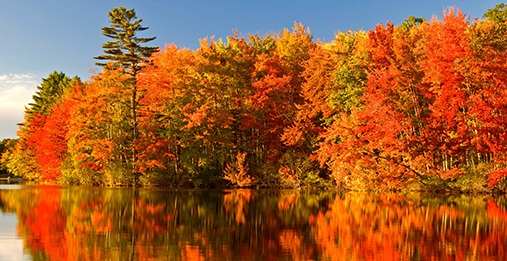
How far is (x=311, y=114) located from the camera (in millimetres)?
31688

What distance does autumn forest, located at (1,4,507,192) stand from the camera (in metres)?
23.4

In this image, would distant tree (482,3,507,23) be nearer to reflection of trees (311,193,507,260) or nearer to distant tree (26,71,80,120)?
reflection of trees (311,193,507,260)

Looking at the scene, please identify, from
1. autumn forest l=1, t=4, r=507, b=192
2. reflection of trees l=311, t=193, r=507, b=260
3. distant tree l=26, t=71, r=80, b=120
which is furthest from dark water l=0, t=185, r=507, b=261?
distant tree l=26, t=71, r=80, b=120

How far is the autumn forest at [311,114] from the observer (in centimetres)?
2339

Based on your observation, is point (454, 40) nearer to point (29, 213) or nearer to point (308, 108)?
point (308, 108)

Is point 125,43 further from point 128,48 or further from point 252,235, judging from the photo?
point 252,235

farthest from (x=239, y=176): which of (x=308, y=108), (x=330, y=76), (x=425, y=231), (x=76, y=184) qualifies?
(x=425, y=231)

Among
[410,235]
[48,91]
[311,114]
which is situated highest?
[48,91]

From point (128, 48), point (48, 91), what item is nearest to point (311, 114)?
point (128, 48)

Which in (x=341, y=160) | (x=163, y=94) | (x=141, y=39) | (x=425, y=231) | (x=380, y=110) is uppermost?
(x=141, y=39)

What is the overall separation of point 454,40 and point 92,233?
21.4 metres

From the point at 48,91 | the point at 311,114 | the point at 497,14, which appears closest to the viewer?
the point at 311,114

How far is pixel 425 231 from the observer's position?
10.6 meters

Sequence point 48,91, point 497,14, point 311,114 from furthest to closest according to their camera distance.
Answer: point 48,91 → point 497,14 → point 311,114
